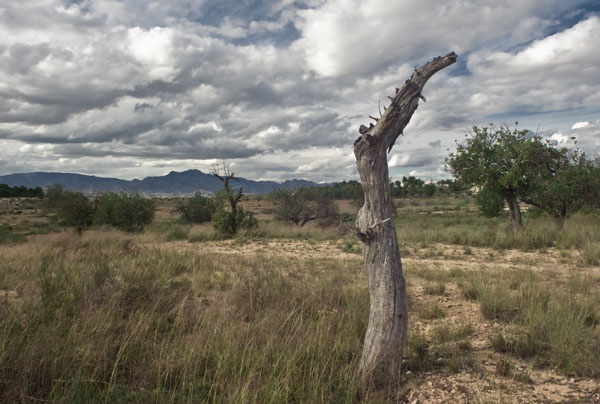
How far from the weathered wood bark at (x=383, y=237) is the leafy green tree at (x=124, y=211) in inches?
953

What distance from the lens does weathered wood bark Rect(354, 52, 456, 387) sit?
3895 millimetres

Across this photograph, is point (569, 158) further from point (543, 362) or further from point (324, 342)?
point (324, 342)

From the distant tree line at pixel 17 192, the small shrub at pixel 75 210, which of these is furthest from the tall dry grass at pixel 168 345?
the distant tree line at pixel 17 192

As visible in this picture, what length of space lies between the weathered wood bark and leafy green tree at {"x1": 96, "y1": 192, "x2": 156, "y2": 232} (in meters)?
24.2

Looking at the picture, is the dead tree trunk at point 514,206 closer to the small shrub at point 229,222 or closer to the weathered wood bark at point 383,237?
the small shrub at point 229,222

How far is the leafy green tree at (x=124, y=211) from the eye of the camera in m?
24.5

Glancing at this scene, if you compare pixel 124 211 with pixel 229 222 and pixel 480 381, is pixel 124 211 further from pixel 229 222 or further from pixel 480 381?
pixel 480 381

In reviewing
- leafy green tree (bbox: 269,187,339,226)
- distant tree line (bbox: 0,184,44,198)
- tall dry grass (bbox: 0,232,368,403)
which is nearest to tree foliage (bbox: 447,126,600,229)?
tall dry grass (bbox: 0,232,368,403)

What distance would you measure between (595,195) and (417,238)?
8.03 meters

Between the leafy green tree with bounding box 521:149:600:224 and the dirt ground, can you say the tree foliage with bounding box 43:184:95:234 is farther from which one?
the leafy green tree with bounding box 521:149:600:224

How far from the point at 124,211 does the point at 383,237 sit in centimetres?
2452

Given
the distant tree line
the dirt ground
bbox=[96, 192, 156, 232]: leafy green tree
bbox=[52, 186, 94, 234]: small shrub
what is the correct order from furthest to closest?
the distant tree line
bbox=[96, 192, 156, 232]: leafy green tree
bbox=[52, 186, 94, 234]: small shrub
the dirt ground

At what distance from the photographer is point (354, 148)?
13.3 feet

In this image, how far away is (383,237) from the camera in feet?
12.8
